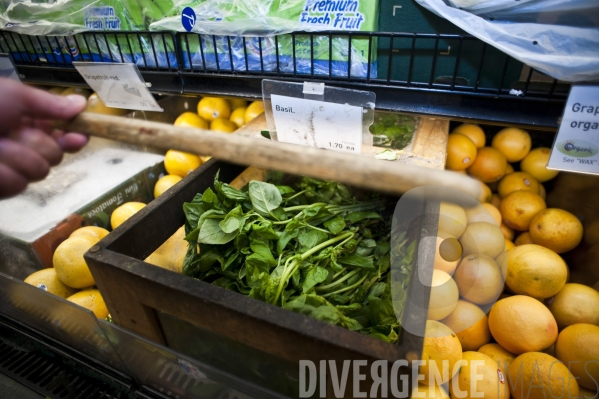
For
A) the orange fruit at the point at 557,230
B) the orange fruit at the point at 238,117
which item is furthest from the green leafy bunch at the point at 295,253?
the orange fruit at the point at 238,117

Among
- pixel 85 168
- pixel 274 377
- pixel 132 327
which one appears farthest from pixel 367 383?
pixel 85 168

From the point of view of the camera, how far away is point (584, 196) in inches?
39.7

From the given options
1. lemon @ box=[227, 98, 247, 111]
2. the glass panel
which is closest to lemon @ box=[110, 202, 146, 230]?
the glass panel

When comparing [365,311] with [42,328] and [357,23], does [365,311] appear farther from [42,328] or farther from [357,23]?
[42,328]

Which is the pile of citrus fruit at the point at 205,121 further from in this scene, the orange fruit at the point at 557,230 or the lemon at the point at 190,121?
the orange fruit at the point at 557,230

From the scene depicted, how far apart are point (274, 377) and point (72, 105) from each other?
0.58 m

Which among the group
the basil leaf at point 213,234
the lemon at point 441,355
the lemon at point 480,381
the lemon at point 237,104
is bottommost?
the lemon at point 480,381

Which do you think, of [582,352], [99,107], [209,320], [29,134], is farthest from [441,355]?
[99,107]

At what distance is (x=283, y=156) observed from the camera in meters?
A: 0.37

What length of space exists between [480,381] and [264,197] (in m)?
0.63

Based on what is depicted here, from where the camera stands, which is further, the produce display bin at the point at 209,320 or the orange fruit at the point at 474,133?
the orange fruit at the point at 474,133

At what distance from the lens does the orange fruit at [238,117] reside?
1.51 m

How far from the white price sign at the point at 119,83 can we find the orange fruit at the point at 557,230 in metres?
1.13

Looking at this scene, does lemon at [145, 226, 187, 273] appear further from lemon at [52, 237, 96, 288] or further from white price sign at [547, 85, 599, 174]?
white price sign at [547, 85, 599, 174]
